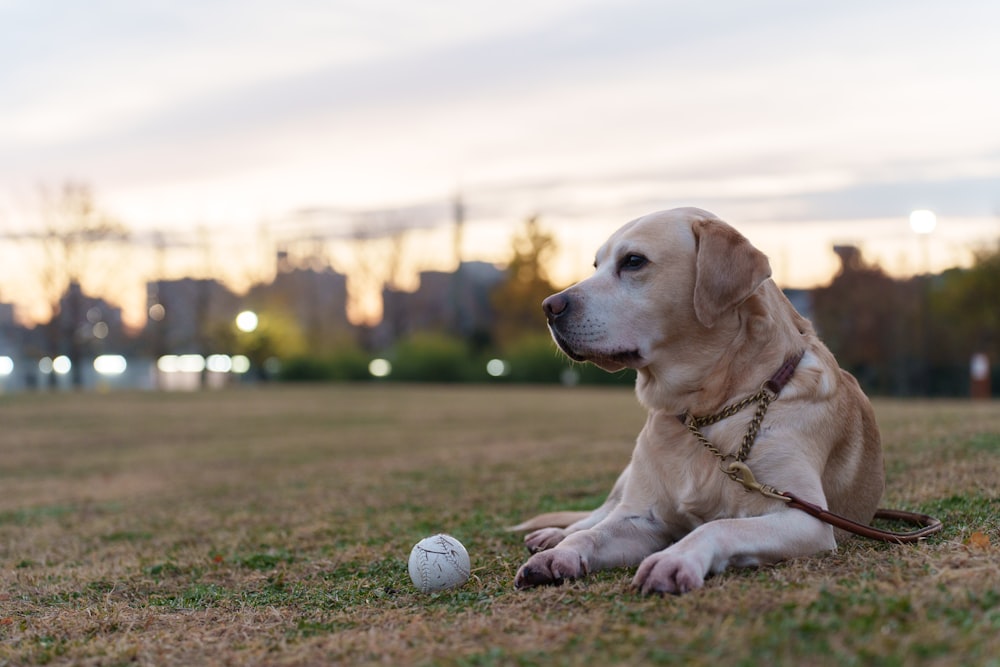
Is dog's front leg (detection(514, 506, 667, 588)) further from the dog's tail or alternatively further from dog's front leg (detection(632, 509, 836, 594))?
the dog's tail

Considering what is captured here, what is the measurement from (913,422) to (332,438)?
1042 centimetres

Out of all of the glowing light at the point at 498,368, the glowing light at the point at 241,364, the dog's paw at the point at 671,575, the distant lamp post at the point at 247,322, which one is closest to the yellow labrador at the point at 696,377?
the dog's paw at the point at 671,575

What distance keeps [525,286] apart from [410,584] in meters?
50.2

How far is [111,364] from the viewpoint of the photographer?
214ft

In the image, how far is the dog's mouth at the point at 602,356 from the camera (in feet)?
13.3

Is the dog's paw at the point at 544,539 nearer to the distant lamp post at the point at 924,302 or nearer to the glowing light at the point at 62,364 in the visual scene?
the distant lamp post at the point at 924,302

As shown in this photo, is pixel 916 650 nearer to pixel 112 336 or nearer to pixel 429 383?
pixel 429 383

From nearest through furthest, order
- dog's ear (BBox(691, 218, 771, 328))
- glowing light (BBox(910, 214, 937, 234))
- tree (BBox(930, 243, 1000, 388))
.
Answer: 1. dog's ear (BBox(691, 218, 771, 328))
2. glowing light (BBox(910, 214, 937, 234))
3. tree (BBox(930, 243, 1000, 388))

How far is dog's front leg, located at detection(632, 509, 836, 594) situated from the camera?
128 inches

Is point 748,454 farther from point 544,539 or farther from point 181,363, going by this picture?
point 181,363

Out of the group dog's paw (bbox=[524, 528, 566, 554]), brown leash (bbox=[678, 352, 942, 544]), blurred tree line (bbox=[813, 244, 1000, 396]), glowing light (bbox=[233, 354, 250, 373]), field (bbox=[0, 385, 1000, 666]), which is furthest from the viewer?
glowing light (bbox=[233, 354, 250, 373])

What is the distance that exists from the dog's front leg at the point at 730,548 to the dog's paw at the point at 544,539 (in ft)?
4.04

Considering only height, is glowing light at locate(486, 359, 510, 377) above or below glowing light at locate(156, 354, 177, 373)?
below

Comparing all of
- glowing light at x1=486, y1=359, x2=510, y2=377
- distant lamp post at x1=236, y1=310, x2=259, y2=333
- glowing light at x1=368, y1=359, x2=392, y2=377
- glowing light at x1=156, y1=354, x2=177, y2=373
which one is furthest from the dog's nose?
glowing light at x1=156, y1=354, x2=177, y2=373
